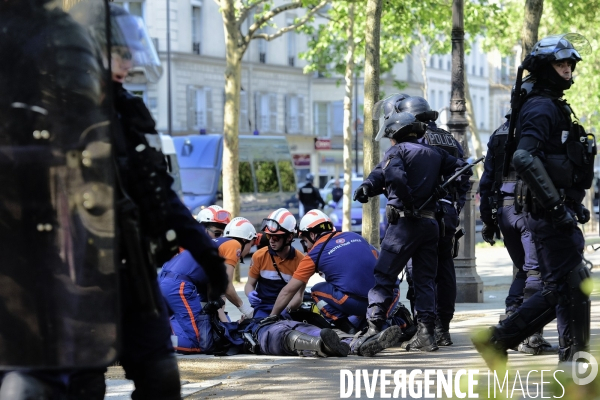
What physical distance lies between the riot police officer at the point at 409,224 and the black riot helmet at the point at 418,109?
0.45 metres

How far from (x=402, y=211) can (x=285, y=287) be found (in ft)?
3.58

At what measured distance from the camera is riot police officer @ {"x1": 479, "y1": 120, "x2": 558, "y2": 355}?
8.03 meters

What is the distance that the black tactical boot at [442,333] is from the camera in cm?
877

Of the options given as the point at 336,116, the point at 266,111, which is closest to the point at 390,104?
the point at 266,111

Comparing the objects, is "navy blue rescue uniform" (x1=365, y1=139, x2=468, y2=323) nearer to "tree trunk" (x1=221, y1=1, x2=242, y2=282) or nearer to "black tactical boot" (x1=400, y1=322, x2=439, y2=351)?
"black tactical boot" (x1=400, y1=322, x2=439, y2=351)

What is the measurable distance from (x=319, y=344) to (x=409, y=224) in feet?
3.75

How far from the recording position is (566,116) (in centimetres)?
653

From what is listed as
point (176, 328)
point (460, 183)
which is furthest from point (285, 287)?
point (460, 183)

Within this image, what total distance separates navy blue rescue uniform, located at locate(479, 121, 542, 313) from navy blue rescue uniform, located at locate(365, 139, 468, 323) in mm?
423

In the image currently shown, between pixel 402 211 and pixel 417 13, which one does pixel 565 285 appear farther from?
pixel 417 13

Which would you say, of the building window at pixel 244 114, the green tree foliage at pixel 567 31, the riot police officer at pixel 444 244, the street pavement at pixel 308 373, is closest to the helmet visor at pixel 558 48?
the street pavement at pixel 308 373

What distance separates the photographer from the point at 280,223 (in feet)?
30.3

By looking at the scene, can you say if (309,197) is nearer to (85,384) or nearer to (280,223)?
(280,223)

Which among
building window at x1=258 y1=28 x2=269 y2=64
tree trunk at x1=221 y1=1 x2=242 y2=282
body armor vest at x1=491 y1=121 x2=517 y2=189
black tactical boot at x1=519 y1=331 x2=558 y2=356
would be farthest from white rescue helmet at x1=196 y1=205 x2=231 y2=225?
building window at x1=258 y1=28 x2=269 y2=64
